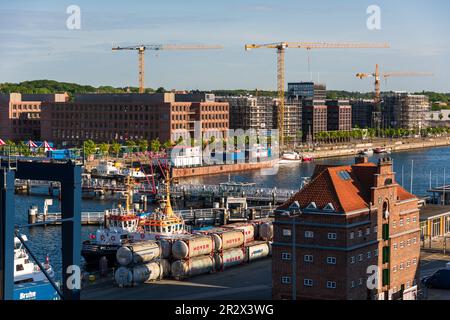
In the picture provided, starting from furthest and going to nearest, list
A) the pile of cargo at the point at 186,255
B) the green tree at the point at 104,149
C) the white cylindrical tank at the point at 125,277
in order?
the green tree at the point at 104,149 < the pile of cargo at the point at 186,255 < the white cylindrical tank at the point at 125,277

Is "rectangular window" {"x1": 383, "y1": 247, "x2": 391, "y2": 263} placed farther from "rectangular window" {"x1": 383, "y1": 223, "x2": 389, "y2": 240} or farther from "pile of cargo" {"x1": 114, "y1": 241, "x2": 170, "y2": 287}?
"pile of cargo" {"x1": 114, "y1": 241, "x2": 170, "y2": 287}

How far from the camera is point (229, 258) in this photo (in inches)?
896

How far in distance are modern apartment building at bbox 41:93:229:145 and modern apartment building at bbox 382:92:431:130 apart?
4350 centimetres

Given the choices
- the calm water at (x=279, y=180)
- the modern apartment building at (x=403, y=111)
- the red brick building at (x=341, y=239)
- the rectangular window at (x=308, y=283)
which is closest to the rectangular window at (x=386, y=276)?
the red brick building at (x=341, y=239)

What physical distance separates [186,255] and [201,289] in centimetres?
147

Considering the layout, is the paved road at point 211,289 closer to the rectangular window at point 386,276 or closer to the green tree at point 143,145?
the rectangular window at point 386,276

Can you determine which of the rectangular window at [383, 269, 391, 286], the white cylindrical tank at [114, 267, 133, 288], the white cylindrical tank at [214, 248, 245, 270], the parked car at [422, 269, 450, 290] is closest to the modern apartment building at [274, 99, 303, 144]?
the white cylindrical tank at [214, 248, 245, 270]

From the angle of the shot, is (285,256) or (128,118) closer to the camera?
(285,256)

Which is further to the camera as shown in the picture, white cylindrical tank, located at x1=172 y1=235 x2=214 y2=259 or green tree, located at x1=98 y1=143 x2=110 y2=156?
green tree, located at x1=98 y1=143 x2=110 y2=156

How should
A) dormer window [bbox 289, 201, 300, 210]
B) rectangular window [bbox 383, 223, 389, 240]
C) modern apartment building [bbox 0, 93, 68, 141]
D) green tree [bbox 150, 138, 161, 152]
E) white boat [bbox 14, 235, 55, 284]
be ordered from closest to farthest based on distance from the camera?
dormer window [bbox 289, 201, 300, 210] < white boat [bbox 14, 235, 55, 284] < rectangular window [bbox 383, 223, 389, 240] < green tree [bbox 150, 138, 161, 152] < modern apartment building [bbox 0, 93, 68, 141]

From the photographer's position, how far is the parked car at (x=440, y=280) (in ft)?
65.3

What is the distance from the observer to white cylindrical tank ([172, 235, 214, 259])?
21.3m

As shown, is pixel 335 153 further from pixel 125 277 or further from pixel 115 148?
pixel 125 277

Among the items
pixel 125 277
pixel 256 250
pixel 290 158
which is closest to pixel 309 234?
pixel 125 277
